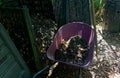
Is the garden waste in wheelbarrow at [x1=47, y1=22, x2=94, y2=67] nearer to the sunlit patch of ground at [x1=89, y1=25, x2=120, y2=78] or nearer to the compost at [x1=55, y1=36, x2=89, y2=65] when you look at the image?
the compost at [x1=55, y1=36, x2=89, y2=65]

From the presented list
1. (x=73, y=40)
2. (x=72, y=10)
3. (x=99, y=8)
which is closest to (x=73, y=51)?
(x=73, y=40)

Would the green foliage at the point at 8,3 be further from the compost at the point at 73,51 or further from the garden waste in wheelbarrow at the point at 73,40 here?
the compost at the point at 73,51

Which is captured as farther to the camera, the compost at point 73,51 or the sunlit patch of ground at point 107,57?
the sunlit patch of ground at point 107,57

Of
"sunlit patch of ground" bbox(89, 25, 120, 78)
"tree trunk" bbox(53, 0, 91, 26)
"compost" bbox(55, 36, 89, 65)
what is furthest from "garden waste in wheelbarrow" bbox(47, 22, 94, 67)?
"sunlit patch of ground" bbox(89, 25, 120, 78)

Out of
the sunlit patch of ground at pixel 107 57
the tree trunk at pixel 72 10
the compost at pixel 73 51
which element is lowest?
the sunlit patch of ground at pixel 107 57

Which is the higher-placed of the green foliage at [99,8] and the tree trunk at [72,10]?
the tree trunk at [72,10]

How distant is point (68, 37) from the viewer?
11.0 feet

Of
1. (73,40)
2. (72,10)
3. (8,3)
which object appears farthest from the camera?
(8,3)

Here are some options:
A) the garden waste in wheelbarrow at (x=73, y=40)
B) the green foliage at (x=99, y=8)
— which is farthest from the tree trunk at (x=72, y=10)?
the green foliage at (x=99, y=8)

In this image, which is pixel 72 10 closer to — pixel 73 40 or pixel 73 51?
pixel 73 40

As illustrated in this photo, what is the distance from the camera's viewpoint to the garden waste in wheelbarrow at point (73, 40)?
9.52 feet

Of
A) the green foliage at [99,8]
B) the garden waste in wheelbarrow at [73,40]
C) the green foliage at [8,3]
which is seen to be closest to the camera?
the garden waste in wheelbarrow at [73,40]

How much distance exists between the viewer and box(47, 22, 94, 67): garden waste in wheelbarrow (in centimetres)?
290

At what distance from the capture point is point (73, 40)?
327 centimetres
